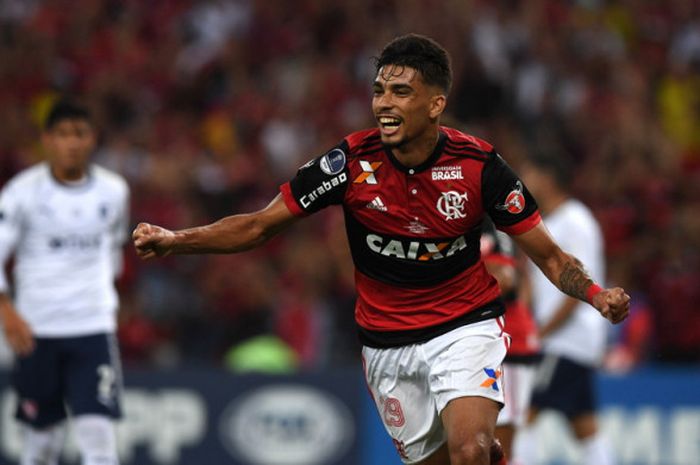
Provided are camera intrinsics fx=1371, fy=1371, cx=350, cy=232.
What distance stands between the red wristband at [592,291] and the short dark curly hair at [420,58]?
118cm

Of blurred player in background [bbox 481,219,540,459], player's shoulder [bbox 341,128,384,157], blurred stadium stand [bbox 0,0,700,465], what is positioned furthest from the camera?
blurred stadium stand [bbox 0,0,700,465]

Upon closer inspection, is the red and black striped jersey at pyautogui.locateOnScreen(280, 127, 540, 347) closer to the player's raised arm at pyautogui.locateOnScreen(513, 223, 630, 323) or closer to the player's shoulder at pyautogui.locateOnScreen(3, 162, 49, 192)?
the player's raised arm at pyautogui.locateOnScreen(513, 223, 630, 323)

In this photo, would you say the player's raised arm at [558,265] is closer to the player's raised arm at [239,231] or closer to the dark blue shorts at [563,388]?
the player's raised arm at [239,231]

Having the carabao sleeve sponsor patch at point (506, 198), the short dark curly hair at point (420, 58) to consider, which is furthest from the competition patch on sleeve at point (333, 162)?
the carabao sleeve sponsor patch at point (506, 198)

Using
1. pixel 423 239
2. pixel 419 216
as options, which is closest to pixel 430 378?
pixel 423 239

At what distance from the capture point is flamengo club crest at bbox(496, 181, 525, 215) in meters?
6.55

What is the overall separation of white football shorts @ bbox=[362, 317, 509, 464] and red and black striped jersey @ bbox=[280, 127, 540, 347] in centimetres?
7

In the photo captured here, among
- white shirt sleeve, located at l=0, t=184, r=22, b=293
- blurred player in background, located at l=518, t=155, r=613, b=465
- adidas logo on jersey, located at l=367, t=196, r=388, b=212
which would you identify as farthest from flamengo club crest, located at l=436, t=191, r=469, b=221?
blurred player in background, located at l=518, t=155, r=613, b=465

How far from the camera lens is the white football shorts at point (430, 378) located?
259 inches

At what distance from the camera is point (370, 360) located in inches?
274

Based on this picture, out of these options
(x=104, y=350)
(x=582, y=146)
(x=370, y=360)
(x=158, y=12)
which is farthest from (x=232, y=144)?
(x=370, y=360)

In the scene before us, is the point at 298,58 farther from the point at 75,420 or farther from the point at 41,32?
the point at 75,420

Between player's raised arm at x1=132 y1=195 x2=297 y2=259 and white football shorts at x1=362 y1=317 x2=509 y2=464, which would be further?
white football shorts at x1=362 y1=317 x2=509 y2=464

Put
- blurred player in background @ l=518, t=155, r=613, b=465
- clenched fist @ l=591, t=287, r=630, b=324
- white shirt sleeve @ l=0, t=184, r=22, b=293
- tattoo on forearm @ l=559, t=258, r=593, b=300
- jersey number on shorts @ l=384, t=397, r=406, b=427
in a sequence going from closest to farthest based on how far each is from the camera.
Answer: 1. clenched fist @ l=591, t=287, r=630, b=324
2. tattoo on forearm @ l=559, t=258, r=593, b=300
3. jersey number on shorts @ l=384, t=397, r=406, b=427
4. white shirt sleeve @ l=0, t=184, r=22, b=293
5. blurred player in background @ l=518, t=155, r=613, b=465
